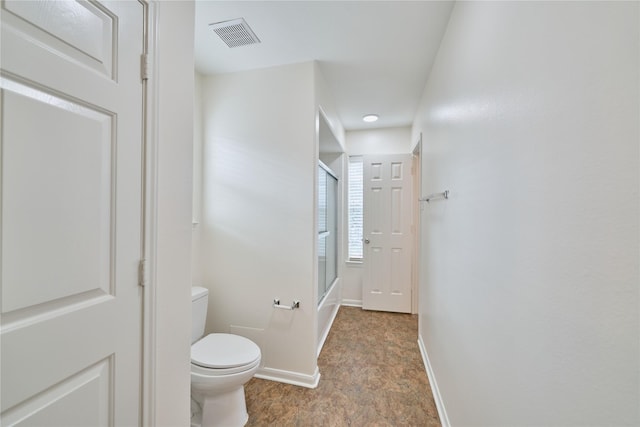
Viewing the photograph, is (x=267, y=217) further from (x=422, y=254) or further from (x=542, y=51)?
(x=542, y=51)

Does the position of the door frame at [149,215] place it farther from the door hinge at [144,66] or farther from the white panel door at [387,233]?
the white panel door at [387,233]

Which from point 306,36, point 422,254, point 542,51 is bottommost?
point 422,254

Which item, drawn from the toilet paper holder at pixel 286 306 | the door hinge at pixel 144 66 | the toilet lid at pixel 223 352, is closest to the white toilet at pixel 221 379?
the toilet lid at pixel 223 352

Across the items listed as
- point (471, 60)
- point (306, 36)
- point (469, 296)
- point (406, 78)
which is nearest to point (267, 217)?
point (306, 36)

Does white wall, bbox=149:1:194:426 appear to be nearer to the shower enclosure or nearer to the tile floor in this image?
the tile floor

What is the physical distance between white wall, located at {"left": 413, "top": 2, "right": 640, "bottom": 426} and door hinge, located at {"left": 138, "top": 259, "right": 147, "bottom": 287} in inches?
47.0

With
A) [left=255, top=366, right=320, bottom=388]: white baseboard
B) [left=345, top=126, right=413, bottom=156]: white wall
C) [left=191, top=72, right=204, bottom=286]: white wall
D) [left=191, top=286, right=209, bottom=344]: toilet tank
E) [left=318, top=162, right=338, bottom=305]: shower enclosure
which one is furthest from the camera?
[left=345, top=126, right=413, bottom=156]: white wall

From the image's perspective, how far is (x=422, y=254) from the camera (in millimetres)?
2430

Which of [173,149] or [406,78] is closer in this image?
[173,149]

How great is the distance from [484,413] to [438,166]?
1.42 metres

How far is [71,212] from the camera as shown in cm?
66

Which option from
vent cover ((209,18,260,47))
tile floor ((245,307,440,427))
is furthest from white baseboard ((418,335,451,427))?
vent cover ((209,18,260,47))

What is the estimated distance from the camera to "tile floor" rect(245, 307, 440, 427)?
1603 mm

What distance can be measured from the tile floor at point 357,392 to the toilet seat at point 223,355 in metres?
0.42
